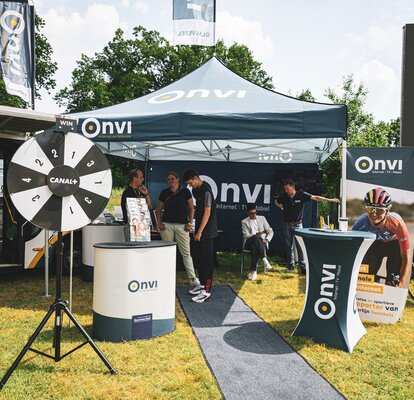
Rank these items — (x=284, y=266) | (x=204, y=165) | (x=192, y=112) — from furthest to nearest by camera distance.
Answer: (x=204, y=165) < (x=284, y=266) < (x=192, y=112)

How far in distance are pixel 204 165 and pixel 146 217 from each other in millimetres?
5757

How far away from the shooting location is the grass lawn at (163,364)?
278 cm

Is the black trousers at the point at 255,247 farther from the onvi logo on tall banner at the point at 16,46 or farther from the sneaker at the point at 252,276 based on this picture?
the onvi logo on tall banner at the point at 16,46

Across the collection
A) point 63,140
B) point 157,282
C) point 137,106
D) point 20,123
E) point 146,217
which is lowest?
point 157,282

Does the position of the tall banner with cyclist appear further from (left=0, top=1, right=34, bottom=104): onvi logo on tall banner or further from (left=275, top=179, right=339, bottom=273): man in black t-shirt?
(left=0, top=1, right=34, bottom=104): onvi logo on tall banner

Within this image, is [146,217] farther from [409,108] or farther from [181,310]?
[409,108]

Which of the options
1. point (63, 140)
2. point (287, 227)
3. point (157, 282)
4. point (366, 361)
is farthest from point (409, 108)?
point (63, 140)

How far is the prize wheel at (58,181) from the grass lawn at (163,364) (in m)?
1.10

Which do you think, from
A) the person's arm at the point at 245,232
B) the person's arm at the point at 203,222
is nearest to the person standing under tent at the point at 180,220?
the person's arm at the point at 203,222

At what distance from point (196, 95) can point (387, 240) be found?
333cm

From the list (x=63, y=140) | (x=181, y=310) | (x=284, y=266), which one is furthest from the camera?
(x=284, y=266)

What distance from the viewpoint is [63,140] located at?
3094 millimetres

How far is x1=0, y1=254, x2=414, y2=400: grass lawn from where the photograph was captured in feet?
9.13

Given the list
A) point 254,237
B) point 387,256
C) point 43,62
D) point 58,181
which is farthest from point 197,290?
point 43,62
